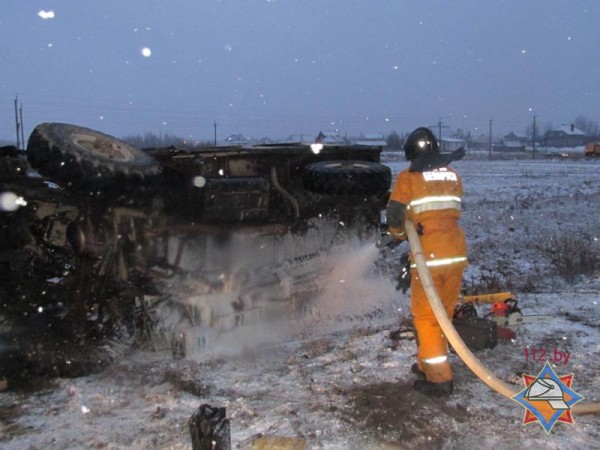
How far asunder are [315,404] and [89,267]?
2123 mm

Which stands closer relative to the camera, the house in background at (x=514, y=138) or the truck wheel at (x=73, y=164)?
the truck wheel at (x=73, y=164)

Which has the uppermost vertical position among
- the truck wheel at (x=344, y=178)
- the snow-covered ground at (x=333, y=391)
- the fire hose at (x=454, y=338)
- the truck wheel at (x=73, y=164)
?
the truck wheel at (x=73, y=164)

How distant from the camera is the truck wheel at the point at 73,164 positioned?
172 inches

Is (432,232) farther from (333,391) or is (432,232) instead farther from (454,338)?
(333,391)

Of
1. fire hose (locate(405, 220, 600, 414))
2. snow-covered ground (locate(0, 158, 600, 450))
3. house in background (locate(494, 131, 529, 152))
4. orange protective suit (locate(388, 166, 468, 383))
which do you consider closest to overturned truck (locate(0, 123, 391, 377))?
snow-covered ground (locate(0, 158, 600, 450))

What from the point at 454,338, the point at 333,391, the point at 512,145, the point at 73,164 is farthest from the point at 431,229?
the point at 512,145

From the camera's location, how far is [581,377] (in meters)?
4.34

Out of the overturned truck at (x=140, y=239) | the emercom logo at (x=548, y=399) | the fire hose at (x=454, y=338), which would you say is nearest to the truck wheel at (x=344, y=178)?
the overturned truck at (x=140, y=239)

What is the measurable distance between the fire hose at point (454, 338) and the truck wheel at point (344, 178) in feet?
4.91

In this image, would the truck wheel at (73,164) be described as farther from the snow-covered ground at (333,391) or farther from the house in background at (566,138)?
the house in background at (566,138)

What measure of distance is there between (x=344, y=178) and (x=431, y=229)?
5.27ft

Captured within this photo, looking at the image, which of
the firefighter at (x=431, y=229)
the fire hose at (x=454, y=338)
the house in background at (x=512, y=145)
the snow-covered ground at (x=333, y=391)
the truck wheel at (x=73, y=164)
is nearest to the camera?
the snow-covered ground at (x=333, y=391)

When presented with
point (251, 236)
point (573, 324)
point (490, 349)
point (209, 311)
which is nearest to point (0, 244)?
point (209, 311)

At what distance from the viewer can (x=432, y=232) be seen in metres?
4.19
